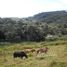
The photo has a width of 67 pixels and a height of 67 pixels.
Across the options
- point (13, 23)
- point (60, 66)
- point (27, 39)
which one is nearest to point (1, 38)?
point (27, 39)

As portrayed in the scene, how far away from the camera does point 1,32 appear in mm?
116188

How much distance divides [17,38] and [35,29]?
34.4ft

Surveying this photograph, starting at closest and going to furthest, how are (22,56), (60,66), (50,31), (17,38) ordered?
(60,66), (22,56), (17,38), (50,31)

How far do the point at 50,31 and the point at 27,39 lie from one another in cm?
2297

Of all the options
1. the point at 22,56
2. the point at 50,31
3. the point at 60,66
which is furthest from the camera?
the point at 50,31

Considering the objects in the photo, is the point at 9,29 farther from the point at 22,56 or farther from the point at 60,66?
the point at 60,66

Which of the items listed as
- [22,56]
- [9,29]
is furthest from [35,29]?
[22,56]

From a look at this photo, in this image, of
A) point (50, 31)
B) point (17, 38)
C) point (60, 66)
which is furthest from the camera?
point (50, 31)

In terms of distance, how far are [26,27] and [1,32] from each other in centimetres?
1302

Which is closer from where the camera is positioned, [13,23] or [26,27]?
[26,27]

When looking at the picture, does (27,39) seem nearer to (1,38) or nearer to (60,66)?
(1,38)

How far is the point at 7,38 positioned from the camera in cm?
11381

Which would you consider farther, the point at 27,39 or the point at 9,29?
the point at 9,29

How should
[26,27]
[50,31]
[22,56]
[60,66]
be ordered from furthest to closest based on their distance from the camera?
[50,31]
[26,27]
[22,56]
[60,66]
